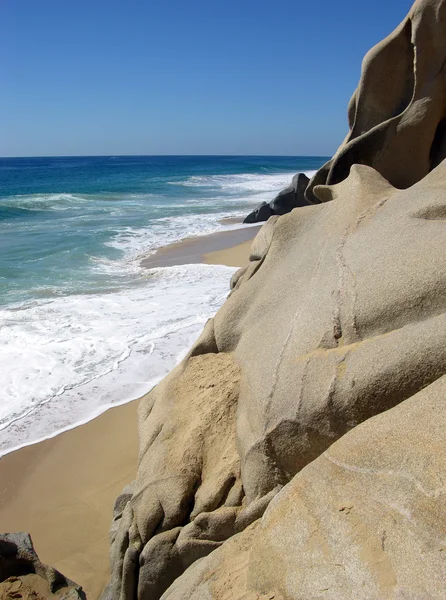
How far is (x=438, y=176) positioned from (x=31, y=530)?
12.4 ft

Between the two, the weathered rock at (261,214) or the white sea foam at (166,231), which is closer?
the white sea foam at (166,231)

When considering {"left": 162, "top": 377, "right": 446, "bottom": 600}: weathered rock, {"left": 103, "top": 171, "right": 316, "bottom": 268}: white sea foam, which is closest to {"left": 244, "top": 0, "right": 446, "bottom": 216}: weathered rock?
{"left": 162, "top": 377, "right": 446, "bottom": 600}: weathered rock

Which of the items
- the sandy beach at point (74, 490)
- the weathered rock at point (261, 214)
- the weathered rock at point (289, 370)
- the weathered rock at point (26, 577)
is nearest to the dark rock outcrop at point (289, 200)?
the weathered rock at point (261, 214)

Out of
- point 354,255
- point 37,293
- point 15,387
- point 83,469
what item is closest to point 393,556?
point 354,255

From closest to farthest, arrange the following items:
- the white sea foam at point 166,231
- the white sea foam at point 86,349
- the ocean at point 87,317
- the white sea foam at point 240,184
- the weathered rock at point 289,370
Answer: the weathered rock at point 289,370
the white sea foam at point 86,349
the ocean at point 87,317
the white sea foam at point 166,231
the white sea foam at point 240,184

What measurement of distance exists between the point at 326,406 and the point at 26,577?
209 centimetres

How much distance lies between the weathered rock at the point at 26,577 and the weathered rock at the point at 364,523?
1265 millimetres

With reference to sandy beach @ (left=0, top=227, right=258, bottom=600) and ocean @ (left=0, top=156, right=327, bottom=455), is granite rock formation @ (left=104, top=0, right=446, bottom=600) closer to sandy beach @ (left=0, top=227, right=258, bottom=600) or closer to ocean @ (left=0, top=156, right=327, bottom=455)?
sandy beach @ (left=0, top=227, right=258, bottom=600)

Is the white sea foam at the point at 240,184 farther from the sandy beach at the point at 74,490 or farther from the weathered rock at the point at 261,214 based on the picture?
the sandy beach at the point at 74,490

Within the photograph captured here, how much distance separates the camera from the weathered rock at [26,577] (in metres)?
3.10

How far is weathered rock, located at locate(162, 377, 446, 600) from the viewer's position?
5.48 ft

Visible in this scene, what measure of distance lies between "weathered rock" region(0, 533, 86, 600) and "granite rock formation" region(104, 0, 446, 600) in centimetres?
26

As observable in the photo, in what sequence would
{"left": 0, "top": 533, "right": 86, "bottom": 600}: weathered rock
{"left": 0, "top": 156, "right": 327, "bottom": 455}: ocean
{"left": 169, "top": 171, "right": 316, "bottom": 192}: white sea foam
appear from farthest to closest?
1. {"left": 169, "top": 171, "right": 316, "bottom": 192}: white sea foam
2. {"left": 0, "top": 156, "right": 327, "bottom": 455}: ocean
3. {"left": 0, "top": 533, "right": 86, "bottom": 600}: weathered rock

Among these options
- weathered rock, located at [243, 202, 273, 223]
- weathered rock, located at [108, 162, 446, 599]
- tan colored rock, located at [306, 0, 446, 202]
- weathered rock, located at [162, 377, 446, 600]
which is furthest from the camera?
weathered rock, located at [243, 202, 273, 223]
